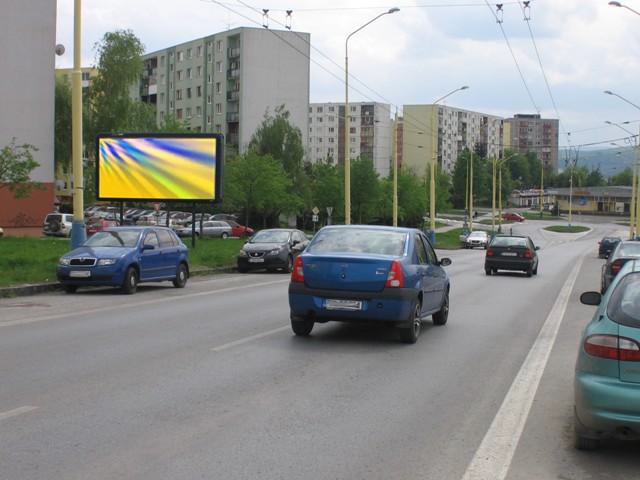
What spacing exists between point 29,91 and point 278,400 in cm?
4506

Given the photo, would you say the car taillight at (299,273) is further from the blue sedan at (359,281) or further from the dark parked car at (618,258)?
the dark parked car at (618,258)

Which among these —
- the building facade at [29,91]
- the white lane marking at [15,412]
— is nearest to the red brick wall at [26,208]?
the building facade at [29,91]

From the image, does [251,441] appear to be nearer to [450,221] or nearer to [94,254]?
[94,254]

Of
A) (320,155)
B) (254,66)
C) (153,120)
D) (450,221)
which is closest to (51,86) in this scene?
(153,120)

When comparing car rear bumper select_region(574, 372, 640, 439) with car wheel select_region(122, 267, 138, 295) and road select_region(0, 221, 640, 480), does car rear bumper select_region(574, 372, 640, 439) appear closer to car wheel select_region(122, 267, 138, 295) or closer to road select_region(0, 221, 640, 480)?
road select_region(0, 221, 640, 480)

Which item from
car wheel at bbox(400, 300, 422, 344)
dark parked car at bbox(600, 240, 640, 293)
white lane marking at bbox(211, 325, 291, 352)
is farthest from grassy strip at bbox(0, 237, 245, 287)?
dark parked car at bbox(600, 240, 640, 293)

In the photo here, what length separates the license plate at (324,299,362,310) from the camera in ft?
34.6

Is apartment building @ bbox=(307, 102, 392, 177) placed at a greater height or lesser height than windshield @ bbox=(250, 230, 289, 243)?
greater

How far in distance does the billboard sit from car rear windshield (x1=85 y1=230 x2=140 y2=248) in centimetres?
1146

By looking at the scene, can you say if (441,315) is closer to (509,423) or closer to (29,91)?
(509,423)

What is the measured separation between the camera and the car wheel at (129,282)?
58.2 feet

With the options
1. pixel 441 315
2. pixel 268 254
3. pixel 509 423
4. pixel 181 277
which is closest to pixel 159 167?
pixel 268 254

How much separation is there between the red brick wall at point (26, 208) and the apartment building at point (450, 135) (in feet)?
330

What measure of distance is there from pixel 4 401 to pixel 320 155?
148m
